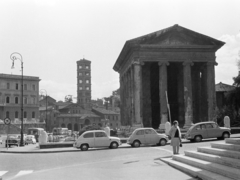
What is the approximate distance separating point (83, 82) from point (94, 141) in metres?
101

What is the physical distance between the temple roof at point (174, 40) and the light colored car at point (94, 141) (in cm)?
1471

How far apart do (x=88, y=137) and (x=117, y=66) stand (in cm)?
2779

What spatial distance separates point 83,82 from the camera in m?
124

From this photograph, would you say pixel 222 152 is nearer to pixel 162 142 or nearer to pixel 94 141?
pixel 162 142

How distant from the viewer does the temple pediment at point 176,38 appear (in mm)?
36438

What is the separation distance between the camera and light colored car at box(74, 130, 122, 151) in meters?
23.6

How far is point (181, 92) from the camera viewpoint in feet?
134

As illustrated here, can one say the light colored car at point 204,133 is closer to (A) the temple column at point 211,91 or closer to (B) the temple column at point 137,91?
(B) the temple column at point 137,91

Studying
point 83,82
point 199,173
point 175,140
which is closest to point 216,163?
point 199,173

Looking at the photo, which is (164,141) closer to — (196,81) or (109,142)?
(109,142)

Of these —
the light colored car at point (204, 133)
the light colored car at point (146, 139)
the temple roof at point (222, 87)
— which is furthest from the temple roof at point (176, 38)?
the temple roof at point (222, 87)

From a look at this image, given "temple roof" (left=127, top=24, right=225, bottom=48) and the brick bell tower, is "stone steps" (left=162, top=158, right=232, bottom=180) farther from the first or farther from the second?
the brick bell tower

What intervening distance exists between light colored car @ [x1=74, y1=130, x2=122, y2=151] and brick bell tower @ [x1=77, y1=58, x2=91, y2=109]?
99.1m

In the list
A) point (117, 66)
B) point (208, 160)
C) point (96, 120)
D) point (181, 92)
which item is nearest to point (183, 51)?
point (181, 92)
